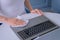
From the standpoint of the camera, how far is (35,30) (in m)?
0.81

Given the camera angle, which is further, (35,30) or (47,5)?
(47,5)

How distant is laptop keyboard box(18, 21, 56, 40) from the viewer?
30.3 inches

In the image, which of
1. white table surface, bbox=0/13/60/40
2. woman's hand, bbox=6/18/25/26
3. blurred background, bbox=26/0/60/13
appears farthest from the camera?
blurred background, bbox=26/0/60/13

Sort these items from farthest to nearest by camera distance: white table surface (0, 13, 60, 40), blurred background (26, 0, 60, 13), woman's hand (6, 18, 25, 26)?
blurred background (26, 0, 60, 13), woman's hand (6, 18, 25, 26), white table surface (0, 13, 60, 40)

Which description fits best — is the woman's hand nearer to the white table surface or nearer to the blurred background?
the white table surface

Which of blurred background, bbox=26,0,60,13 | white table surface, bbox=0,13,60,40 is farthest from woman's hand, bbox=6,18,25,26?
blurred background, bbox=26,0,60,13

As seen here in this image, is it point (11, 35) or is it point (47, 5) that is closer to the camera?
point (11, 35)

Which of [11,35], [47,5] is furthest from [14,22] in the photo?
[47,5]

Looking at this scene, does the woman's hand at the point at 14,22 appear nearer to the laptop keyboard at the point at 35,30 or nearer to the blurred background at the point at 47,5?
the laptop keyboard at the point at 35,30

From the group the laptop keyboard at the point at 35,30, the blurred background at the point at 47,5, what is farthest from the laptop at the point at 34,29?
the blurred background at the point at 47,5

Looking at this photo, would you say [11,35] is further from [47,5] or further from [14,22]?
[47,5]

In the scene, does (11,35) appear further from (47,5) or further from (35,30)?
(47,5)

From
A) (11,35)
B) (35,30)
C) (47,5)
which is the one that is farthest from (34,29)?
(47,5)

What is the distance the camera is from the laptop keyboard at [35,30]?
2.52 feet
